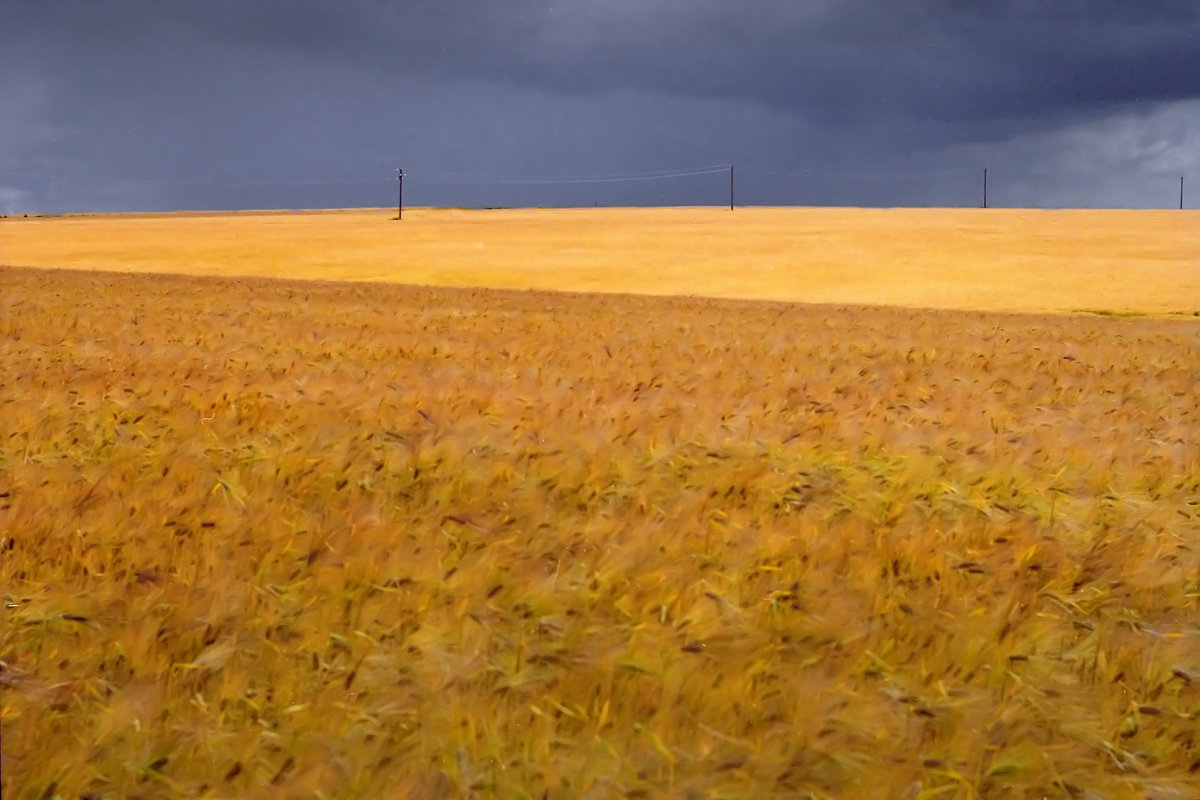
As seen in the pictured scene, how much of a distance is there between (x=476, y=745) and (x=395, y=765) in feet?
0.53

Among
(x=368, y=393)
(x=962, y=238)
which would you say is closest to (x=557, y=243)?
(x=962, y=238)

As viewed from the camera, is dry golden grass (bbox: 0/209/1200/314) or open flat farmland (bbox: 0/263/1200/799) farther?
dry golden grass (bbox: 0/209/1200/314)

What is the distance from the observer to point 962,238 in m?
49.2

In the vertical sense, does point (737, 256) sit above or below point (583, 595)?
above

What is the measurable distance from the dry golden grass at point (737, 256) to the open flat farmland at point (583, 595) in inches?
931

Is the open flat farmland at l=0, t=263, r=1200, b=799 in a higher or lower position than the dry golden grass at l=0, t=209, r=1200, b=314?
lower

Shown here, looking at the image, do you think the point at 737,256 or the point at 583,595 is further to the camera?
the point at 737,256

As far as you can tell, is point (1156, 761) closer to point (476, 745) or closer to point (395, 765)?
point (476, 745)

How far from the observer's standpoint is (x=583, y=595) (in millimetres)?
2822

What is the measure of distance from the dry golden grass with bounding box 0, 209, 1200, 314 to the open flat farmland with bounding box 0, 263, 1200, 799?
23646 millimetres

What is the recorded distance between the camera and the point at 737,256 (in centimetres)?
4206

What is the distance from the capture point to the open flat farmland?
6.66 ft

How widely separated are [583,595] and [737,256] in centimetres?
4012

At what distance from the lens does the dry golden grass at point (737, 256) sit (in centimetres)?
3111
